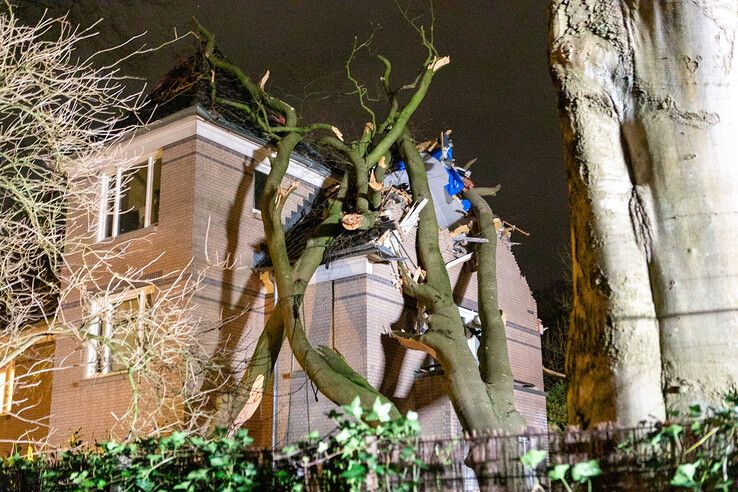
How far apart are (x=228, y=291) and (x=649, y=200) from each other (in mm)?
12722

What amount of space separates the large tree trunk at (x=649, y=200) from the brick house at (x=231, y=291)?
1073 centimetres

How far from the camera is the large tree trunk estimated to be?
4.97m

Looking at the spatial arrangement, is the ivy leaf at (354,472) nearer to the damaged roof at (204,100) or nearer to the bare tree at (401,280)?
the bare tree at (401,280)

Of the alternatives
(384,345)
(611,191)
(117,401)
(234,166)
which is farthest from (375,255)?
(611,191)

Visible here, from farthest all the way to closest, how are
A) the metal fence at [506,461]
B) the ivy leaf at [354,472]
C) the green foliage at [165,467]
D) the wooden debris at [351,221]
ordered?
the wooden debris at [351,221] → the green foliage at [165,467] → the ivy leaf at [354,472] → the metal fence at [506,461]

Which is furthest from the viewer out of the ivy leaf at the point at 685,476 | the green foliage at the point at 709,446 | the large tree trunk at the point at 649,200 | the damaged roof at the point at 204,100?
the damaged roof at the point at 204,100

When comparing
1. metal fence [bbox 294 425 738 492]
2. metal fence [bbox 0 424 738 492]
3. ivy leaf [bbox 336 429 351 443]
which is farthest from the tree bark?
ivy leaf [bbox 336 429 351 443]

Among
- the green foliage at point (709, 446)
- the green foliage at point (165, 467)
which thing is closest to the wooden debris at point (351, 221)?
the green foliage at point (165, 467)

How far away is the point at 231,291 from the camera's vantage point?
1705cm

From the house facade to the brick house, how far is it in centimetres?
2

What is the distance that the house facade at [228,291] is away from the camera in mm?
16219

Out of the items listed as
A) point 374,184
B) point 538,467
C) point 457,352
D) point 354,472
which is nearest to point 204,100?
point 374,184

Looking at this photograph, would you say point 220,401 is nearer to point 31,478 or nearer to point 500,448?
point 31,478

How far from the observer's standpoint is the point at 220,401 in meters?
14.0
